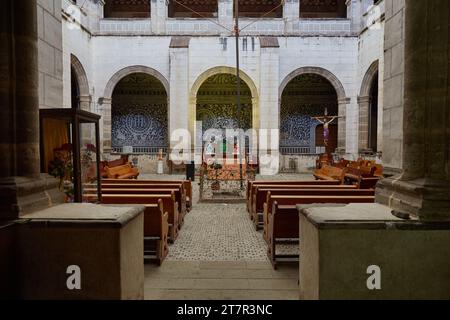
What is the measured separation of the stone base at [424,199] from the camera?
2496mm

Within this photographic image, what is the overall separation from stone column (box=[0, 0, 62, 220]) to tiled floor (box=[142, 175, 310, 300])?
4.71 ft

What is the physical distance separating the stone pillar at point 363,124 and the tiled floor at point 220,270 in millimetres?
9659

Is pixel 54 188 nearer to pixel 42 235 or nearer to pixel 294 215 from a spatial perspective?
pixel 42 235

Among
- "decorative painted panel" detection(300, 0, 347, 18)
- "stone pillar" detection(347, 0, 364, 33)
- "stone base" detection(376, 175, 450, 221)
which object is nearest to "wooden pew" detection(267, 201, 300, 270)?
"stone base" detection(376, 175, 450, 221)

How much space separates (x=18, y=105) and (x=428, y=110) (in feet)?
10.2

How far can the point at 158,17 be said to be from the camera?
1445cm

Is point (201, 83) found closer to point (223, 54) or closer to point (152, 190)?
point (223, 54)

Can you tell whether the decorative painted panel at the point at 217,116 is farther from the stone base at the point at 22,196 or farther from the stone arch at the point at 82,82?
the stone base at the point at 22,196

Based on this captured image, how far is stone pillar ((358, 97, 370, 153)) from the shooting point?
13.9 meters

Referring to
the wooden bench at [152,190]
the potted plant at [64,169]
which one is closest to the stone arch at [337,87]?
the wooden bench at [152,190]

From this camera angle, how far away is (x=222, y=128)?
17656 mm
